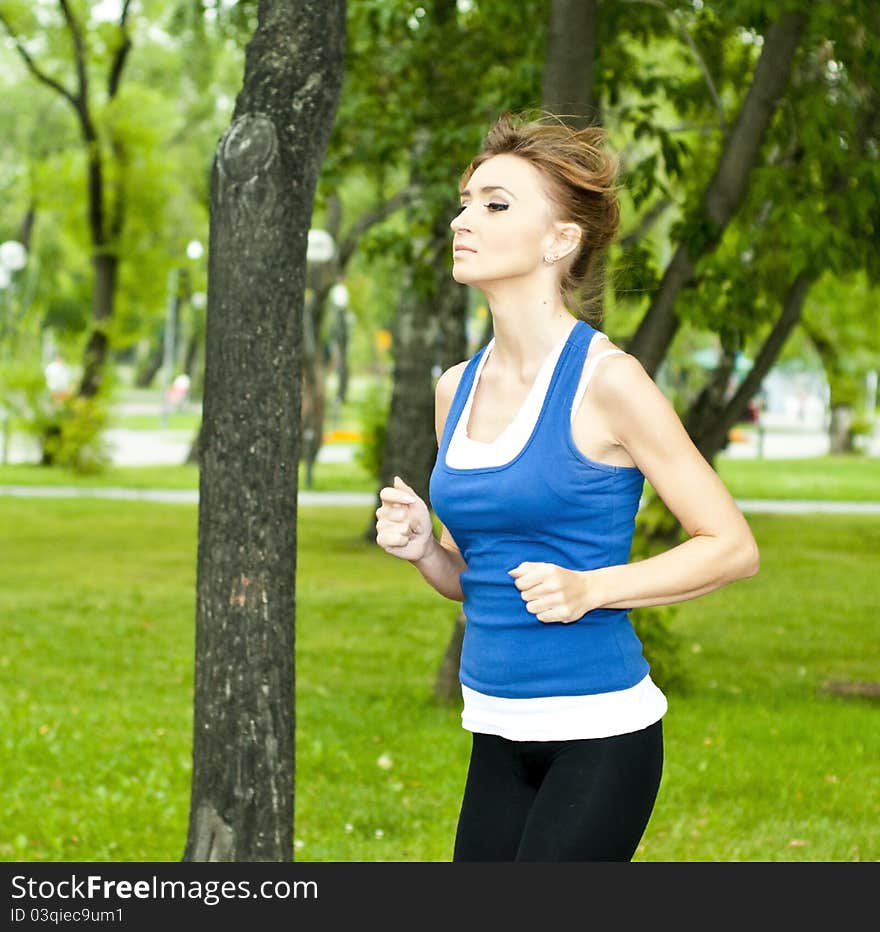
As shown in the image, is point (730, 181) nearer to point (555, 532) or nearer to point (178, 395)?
point (555, 532)

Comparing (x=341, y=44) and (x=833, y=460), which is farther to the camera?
(x=833, y=460)

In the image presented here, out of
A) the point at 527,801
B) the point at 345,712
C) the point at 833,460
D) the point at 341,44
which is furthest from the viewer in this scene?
the point at 833,460

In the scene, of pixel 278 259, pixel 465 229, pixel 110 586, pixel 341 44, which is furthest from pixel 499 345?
pixel 110 586

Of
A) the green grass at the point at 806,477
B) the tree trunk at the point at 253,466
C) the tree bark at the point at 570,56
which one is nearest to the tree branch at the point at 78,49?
the green grass at the point at 806,477

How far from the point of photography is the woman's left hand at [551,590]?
9.11 ft

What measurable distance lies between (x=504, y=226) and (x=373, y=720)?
6.29 metres

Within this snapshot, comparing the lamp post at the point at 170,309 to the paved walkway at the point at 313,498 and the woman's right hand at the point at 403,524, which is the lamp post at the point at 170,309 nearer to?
the paved walkway at the point at 313,498

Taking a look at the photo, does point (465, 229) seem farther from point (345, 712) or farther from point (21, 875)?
point (345, 712)

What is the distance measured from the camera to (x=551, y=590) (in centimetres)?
278

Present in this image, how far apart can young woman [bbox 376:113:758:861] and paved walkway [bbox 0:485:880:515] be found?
2083 centimetres

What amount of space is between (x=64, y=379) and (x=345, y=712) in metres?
24.3

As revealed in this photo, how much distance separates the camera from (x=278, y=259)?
4906 mm

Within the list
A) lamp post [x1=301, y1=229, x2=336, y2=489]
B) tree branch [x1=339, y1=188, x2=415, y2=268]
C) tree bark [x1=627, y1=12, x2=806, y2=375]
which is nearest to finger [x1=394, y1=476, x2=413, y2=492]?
tree bark [x1=627, y1=12, x2=806, y2=375]

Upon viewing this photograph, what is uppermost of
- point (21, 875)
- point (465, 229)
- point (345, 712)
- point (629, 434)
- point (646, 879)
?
A: point (465, 229)
